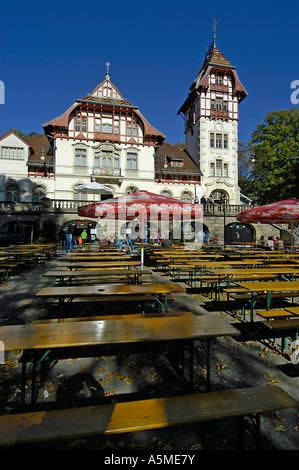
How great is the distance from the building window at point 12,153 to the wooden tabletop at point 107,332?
27.8 metres

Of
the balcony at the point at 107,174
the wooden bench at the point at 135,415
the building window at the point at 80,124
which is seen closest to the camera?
the wooden bench at the point at 135,415

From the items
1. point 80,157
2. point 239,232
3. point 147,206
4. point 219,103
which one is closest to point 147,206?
point 147,206

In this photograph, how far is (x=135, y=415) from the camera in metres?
1.70

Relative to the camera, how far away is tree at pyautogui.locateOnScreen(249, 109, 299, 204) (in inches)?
1089

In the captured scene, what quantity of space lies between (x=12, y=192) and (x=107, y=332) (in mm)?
27509

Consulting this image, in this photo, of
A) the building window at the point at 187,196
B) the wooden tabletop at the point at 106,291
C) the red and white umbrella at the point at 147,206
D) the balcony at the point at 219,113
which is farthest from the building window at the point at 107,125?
the wooden tabletop at the point at 106,291

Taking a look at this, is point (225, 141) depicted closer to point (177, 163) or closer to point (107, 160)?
point (177, 163)

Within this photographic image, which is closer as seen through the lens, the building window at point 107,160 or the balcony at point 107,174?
the balcony at point 107,174

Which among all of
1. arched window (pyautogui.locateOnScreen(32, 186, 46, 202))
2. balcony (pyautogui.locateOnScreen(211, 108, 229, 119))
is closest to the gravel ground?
arched window (pyautogui.locateOnScreen(32, 186, 46, 202))

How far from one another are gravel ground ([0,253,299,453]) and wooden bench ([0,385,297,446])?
0.50 meters

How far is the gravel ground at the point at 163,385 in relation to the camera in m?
2.08

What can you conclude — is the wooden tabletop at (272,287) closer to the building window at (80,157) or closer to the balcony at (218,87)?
the building window at (80,157)

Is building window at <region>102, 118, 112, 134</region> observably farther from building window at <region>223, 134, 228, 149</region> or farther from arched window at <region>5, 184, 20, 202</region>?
building window at <region>223, 134, 228, 149</region>

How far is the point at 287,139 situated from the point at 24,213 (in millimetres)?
29497
